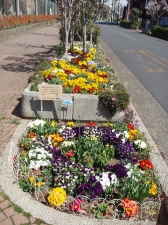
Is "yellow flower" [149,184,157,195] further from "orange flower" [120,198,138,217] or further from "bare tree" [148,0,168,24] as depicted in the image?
"bare tree" [148,0,168,24]

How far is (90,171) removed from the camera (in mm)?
3299

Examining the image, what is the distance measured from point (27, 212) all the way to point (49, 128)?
1.82 metres

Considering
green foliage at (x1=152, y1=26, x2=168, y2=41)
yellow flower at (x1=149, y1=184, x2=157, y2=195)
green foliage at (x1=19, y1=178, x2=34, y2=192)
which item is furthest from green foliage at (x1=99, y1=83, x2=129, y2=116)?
green foliage at (x1=152, y1=26, x2=168, y2=41)

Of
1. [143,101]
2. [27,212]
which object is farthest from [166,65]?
[27,212]

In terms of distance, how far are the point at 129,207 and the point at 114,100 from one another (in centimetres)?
243

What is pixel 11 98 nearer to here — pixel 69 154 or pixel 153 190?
pixel 69 154

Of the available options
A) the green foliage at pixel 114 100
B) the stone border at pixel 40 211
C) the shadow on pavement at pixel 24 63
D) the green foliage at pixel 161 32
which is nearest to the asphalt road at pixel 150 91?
the green foliage at pixel 114 100

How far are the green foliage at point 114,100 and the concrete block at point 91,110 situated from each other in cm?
10

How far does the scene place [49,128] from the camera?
4.42 meters

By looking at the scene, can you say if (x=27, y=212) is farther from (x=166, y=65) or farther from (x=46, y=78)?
(x=166, y=65)

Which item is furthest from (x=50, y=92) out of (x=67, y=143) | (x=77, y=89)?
(x=67, y=143)

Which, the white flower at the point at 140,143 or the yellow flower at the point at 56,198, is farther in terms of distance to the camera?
the white flower at the point at 140,143

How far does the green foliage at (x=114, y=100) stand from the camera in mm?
4898

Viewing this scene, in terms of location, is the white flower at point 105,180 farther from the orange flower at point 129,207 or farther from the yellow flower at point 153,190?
the yellow flower at point 153,190
